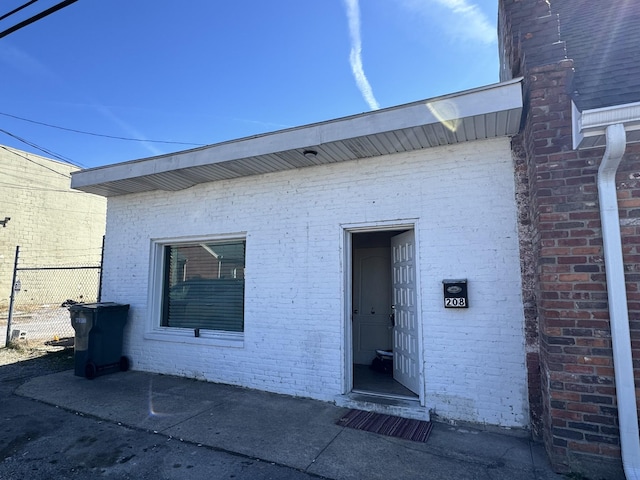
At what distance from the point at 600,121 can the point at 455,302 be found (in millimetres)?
2174

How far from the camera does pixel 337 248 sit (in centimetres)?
484

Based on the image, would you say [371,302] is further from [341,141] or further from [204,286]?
[341,141]

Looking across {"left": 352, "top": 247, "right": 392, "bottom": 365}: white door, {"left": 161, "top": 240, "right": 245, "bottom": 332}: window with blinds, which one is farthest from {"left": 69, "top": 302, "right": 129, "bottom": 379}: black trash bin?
{"left": 352, "top": 247, "right": 392, "bottom": 365}: white door

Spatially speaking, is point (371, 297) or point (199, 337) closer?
point (199, 337)

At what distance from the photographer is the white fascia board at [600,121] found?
2.71m

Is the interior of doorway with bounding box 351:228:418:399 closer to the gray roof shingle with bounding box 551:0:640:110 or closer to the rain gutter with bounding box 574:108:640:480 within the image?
the gray roof shingle with bounding box 551:0:640:110

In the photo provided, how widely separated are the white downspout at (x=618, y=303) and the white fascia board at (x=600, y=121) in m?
0.06

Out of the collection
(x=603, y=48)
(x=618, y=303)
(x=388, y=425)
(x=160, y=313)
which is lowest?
(x=388, y=425)

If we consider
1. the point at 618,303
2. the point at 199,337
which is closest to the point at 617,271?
the point at 618,303

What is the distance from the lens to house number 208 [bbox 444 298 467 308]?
407cm

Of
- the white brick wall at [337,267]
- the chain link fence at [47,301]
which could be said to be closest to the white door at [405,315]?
the white brick wall at [337,267]

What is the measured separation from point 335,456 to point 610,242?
2.99 metres

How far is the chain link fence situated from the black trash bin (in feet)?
10.6

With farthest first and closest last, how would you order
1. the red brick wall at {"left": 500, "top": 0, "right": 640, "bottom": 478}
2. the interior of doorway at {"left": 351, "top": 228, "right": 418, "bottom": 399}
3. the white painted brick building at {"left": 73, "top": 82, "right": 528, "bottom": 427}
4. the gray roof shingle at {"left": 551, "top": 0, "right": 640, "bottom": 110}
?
the interior of doorway at {"left": 351, "top": 228, "right": 418, "bottom": 399}, the white painted brick building at {"left": 73, "top": 82, "right": 528, "bottom": 427}, the gray roof shingle at {"left": 551, "top": 0, "right": 640, "bottom": 110}, the red brick wall at {"left": 500, "top": 0, "right": 640, "bottom": 478}
